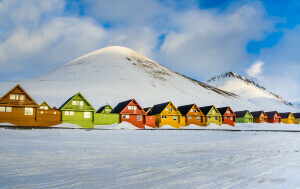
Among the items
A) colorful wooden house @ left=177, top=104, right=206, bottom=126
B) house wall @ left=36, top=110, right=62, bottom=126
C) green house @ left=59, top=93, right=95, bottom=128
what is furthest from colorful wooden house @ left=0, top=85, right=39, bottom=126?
colorful wooden house @ left=177, top=104, right=206, bottom=126

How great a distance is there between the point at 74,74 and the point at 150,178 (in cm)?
15135

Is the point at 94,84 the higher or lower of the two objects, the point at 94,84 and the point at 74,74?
the lower

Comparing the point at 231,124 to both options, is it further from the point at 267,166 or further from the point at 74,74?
the point at 74,74

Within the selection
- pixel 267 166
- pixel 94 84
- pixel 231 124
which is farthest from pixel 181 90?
pixel 267 166

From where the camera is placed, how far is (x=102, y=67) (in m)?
167

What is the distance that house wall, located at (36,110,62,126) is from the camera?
4150cm

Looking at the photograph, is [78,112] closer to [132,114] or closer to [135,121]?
[132,114]

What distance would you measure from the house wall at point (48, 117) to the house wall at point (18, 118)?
102cm

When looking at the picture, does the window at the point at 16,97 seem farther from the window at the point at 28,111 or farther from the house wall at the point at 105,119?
the house wall at the point at 105,119

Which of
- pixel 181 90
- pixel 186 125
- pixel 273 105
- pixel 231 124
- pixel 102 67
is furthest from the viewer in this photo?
pixel 273 105

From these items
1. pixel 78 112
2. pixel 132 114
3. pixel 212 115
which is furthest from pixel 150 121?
pixel 212 115

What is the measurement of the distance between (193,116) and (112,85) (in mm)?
76783

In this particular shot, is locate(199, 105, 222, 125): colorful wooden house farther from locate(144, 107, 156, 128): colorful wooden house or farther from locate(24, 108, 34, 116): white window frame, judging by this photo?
locate(24, 108, 34, 116): white window frame

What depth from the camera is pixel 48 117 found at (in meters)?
42.3
